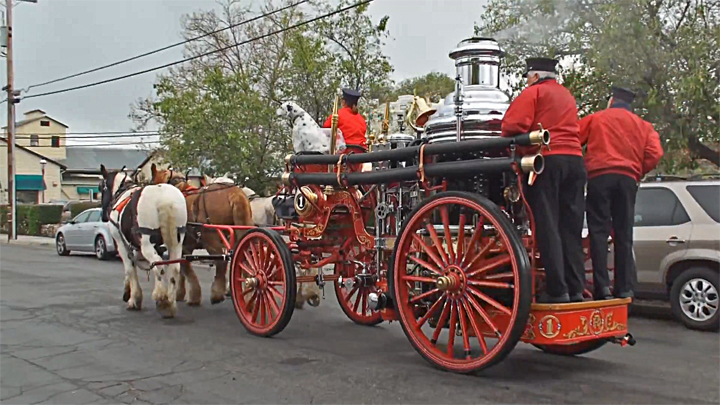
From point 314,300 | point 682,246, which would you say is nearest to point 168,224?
point 314,300

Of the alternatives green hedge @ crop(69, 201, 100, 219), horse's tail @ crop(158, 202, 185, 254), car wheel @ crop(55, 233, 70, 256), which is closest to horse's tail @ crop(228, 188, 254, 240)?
horse's tail @ crop(158, 202, 185, 254)

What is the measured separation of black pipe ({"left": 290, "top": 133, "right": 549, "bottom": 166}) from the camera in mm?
5277

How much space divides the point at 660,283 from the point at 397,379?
Answer: 4758 mm

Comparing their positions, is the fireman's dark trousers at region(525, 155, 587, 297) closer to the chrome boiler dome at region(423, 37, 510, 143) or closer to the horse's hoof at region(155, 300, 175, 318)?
the chrome boiler dome at region(423, 37, 510, 143)

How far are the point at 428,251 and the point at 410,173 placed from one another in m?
0.73

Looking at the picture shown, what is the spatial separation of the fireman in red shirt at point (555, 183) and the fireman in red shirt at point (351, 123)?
9.05ft

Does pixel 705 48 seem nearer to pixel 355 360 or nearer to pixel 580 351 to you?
pixel 580 351

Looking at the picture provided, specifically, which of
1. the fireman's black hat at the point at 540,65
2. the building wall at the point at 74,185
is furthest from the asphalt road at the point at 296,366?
the building wall at the point at 74,185

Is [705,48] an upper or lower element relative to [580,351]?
upper

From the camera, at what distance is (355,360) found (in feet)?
21.7

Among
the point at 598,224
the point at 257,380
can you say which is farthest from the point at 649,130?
the point at 257,380

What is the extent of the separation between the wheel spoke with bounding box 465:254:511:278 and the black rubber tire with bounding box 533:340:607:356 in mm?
1384

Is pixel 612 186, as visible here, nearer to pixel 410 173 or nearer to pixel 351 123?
pixel 410 173

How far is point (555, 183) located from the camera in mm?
5391
